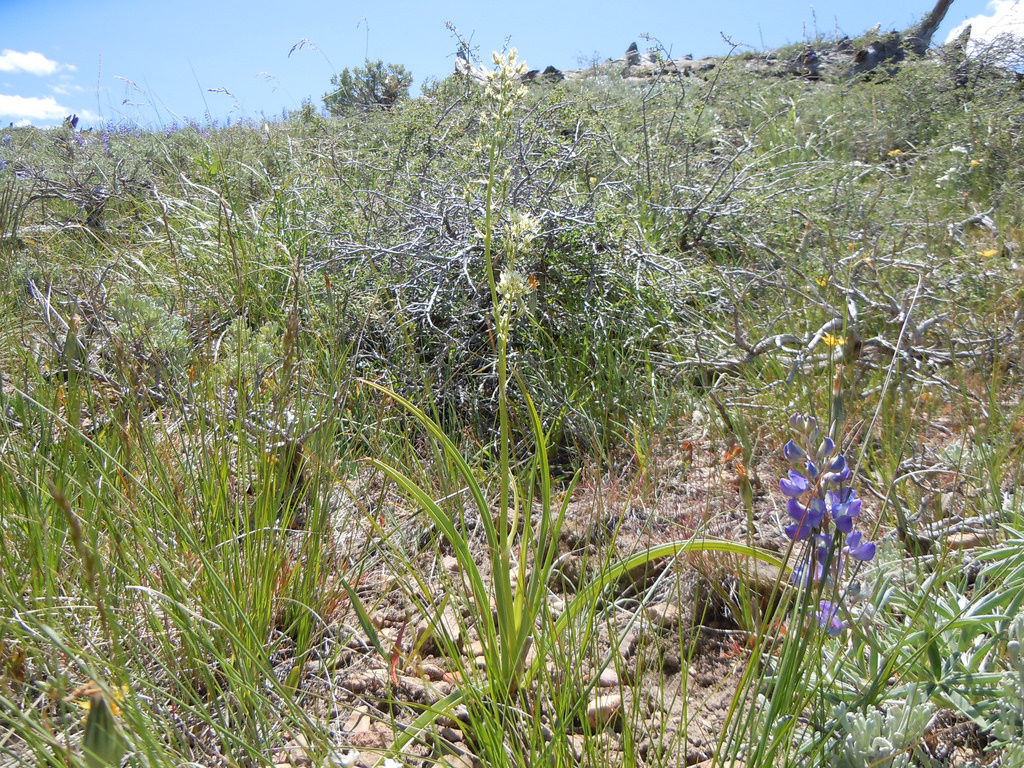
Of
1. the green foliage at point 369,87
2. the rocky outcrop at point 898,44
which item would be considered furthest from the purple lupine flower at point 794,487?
the rocky outcrop at point 898,44

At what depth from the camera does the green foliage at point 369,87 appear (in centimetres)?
825

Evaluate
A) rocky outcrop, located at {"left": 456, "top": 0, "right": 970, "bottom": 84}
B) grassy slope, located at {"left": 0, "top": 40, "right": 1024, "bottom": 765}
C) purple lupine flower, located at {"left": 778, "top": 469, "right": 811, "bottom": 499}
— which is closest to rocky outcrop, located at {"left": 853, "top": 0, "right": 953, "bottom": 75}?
rocky outcrop, located at {"left": 456, "top": 0, "right": 970, "bottom": 84}

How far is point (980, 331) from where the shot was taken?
2.74 metres

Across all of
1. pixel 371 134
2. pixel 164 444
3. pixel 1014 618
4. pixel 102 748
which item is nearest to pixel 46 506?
pixel 164 444

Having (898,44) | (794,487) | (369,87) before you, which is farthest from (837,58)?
(794,487)

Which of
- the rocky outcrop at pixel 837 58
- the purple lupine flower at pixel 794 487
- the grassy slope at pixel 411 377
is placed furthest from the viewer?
the rocky outcrop at pixel 837 58

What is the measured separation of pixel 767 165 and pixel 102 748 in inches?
219

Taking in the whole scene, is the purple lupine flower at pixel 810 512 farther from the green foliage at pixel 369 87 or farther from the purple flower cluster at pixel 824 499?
the green foliage at pixel 369 87

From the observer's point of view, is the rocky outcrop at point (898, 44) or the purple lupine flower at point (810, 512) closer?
the purple lupine flower at point (810, 512)

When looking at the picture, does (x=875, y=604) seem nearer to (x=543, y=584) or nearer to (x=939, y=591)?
(x=939, y=591)

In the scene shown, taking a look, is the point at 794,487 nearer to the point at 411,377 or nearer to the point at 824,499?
the point at 824,499

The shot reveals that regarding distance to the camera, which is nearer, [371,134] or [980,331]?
[980,331]

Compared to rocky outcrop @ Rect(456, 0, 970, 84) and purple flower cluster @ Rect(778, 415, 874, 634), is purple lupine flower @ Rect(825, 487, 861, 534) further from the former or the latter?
rocky outcrop @ Rect(456, 0, 970, 84)

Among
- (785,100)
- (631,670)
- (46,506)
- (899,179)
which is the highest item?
(785,100)
